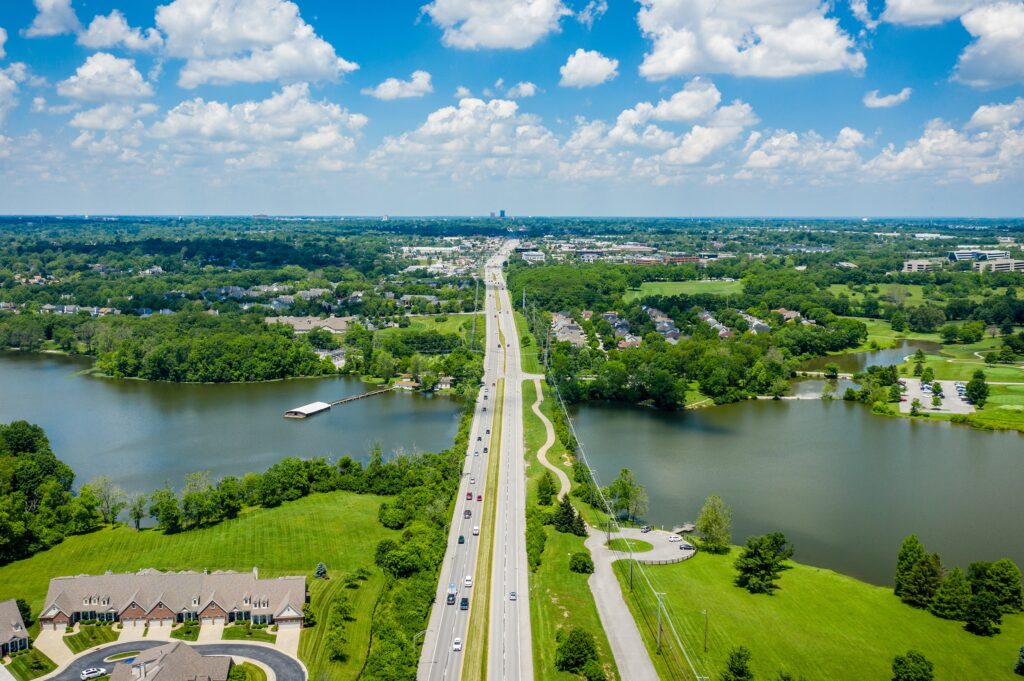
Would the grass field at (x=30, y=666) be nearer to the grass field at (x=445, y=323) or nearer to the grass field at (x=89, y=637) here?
the grass field at (x=89, y=637)

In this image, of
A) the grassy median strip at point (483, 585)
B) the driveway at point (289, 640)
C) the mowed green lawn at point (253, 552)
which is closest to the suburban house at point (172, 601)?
the driveway at point (289, 640)

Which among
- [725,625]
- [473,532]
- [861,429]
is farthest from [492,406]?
[725,625]

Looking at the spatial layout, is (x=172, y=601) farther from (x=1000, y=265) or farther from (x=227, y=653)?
(x=1000, y=265)

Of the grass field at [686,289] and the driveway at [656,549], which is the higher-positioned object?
the grass field at [686,289]

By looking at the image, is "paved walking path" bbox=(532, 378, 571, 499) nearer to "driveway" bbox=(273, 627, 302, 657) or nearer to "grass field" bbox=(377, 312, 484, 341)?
"driveway" bbox=(273, 627, 302, 657)

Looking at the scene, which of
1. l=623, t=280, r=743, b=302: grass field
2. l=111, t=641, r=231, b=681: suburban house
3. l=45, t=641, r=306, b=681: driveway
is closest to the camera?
l=111, t=641, r=231, b=681: suburban house

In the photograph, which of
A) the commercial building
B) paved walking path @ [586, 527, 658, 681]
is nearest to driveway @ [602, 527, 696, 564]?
paved walking path @ [586, 527, 658, 681]

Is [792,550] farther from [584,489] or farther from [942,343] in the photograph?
[942,343]

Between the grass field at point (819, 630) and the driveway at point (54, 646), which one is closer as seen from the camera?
the grass field at point (819, 630)
